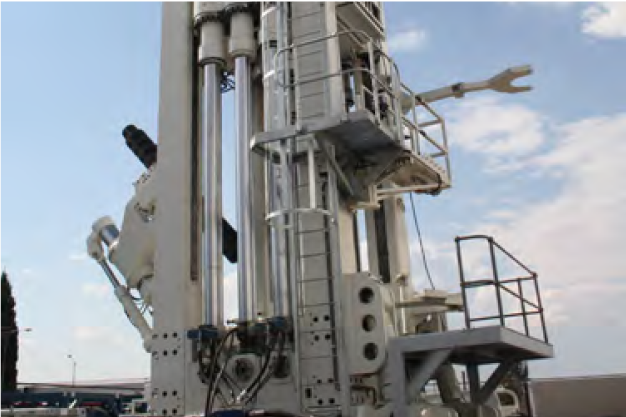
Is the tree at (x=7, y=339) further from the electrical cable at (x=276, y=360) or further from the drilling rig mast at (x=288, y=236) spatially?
the electrical cable at (x=276, y=360)

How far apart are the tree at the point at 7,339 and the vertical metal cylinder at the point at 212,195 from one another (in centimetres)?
1935

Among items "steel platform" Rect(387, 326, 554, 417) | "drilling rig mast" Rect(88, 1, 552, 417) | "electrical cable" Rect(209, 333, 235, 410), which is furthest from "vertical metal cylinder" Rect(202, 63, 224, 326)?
"steel platform" Rect(387, 326, 554, 417)

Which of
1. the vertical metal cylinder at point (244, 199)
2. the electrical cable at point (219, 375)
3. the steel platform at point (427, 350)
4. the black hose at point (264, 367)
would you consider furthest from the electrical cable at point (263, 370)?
the steel platform at point (427, 350)

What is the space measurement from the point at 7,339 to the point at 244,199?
76.3 ft

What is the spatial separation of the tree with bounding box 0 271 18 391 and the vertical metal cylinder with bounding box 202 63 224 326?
19346 millimetres

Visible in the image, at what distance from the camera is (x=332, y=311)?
7594mm

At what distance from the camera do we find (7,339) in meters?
27.8

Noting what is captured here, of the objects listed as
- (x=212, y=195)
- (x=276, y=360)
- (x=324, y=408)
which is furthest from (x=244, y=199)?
(x=324, y=408)

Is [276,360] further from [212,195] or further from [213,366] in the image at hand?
[212,195]

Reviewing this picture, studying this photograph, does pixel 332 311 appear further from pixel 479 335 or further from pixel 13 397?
pixel 13 397

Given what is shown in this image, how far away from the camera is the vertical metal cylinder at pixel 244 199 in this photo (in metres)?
8.20

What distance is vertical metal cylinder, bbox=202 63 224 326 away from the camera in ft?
27.7

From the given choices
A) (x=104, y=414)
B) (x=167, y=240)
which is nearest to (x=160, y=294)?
(x=167, y=240)

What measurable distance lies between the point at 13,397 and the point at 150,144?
443 cm
